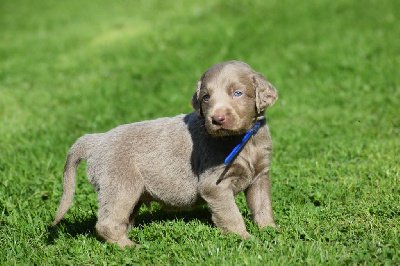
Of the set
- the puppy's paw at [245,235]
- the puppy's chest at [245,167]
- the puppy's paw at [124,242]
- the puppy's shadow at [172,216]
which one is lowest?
the puppy's shadow at [172,216]

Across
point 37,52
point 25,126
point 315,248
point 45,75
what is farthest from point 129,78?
point 315,248

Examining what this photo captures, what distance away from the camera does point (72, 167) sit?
219 inches

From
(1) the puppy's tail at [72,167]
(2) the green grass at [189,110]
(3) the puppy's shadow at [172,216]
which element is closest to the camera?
(2) the green grass at [189,110]

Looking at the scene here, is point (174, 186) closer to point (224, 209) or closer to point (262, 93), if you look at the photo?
point (224, 209)

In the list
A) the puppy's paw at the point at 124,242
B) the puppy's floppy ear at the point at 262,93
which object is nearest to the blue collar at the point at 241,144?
the puppy's floppy ear at the point at 262,93

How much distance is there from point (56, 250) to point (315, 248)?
8.45 feet

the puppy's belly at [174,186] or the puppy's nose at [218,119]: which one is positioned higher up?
the puppy's nose at [218,119]

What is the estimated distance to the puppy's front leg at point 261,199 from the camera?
17.6 feet

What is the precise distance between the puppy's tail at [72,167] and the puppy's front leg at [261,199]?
1.85 metres

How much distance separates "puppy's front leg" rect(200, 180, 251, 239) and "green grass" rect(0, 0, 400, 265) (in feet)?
0.42

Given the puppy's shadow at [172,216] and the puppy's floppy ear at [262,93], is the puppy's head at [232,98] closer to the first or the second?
the puppy's floppy ear at [262,93]

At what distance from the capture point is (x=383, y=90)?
10062 millimetres

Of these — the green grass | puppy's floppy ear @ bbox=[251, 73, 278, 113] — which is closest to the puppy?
puppy's floppy ear @ bbox=[251, 73, 278, 113]

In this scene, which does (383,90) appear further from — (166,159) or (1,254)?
(1,254)
